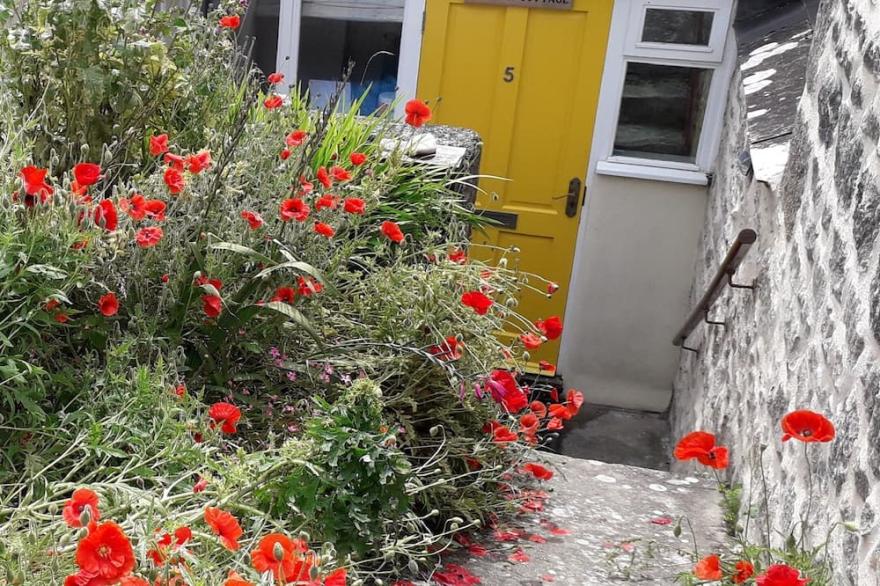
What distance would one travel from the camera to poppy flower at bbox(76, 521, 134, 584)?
3.26ft

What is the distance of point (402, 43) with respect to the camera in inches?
216

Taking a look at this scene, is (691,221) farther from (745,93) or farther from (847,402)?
(847,402)

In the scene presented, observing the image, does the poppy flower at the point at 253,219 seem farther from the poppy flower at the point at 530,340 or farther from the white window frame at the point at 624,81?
the white window frame at the point at 624,81

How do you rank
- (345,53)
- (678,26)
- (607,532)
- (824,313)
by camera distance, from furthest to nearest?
(345,53) < (678,26) < (607,532) < (824,313)

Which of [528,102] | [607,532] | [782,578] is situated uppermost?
[528,102]

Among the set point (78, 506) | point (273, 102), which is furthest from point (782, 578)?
point (273, 102)

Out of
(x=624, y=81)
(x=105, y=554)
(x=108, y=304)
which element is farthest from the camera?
(x=624, y=81)

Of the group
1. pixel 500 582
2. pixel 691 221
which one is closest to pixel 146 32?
pixel 500 582

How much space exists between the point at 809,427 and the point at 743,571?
0.36 m

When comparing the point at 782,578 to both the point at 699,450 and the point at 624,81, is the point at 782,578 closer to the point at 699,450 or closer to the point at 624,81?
the point at 699,450

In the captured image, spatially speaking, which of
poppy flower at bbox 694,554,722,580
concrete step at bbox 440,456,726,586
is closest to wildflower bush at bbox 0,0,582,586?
concrete step at bbox 440,456,726,586

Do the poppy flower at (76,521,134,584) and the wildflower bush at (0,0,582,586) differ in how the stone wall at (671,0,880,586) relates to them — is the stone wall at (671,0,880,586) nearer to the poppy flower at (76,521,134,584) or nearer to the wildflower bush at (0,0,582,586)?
the wildflower bush at (0,0,582,586)

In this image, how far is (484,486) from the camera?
213cm

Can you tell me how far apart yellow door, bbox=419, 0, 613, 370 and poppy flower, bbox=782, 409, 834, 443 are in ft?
12.6
